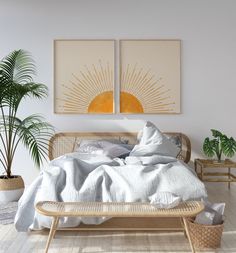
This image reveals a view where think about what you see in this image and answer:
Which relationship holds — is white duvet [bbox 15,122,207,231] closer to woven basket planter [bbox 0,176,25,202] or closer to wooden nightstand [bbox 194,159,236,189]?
woven basket planter [bbox 0,176,25,202]

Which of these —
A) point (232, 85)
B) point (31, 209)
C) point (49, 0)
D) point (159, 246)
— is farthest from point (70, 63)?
point (159, 246)

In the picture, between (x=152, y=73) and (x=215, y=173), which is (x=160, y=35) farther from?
(x=215, y=173)

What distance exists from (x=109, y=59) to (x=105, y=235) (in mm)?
2941

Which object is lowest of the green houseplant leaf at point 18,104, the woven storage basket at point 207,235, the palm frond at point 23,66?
the woven storage basket at point 207,235

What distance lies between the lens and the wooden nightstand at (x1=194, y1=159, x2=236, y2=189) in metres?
4.79

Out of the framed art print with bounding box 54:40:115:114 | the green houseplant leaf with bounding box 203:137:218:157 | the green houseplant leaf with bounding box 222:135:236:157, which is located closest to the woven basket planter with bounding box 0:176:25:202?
the framed art print with bounding box 54:40:115:114

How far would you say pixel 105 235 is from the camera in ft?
10.2

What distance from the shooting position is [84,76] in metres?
5.35

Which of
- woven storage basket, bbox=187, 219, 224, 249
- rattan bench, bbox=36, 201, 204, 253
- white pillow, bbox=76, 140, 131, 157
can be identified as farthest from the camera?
white pillow, bbox=76, 140, 131, 157

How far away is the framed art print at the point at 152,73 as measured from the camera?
17.5ft

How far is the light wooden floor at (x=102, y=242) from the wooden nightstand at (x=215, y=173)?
151 centimetres

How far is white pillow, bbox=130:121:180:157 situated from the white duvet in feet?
1.67

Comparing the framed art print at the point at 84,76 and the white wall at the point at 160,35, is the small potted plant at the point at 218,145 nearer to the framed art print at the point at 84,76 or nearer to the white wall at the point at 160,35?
the white wall at the point at 160,35

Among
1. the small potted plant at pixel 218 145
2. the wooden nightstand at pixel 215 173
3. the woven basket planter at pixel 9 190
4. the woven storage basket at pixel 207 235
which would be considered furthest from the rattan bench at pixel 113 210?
the small potted plant at pixel 218 145
